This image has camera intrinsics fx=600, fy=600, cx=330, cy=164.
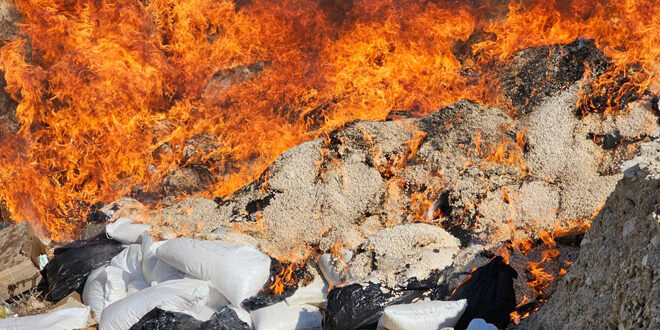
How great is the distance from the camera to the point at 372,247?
13.2 feet

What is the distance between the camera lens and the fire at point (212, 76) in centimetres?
567

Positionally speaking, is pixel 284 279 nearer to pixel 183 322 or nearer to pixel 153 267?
pixel 183 322

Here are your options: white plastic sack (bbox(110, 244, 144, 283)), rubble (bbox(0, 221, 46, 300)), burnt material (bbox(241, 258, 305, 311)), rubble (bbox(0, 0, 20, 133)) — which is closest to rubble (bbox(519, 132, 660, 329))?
burnt material (bbox(241, 258, 305, 311))

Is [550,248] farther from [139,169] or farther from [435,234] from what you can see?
[139,169]

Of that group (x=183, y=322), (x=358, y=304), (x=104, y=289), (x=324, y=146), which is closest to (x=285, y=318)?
(x=358, y=304)

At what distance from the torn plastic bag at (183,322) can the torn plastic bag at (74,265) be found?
4.25 feet

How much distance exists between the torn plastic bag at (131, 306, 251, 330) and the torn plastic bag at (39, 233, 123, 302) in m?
1.30

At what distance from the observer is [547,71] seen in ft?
16.5

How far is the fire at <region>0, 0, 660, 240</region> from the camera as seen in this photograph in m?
5.67

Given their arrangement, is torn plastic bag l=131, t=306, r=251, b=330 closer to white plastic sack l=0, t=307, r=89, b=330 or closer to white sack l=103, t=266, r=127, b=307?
white plastic sack l=0, t=307, r=89, b=330

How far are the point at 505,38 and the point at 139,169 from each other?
379cm

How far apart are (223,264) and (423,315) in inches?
55.9

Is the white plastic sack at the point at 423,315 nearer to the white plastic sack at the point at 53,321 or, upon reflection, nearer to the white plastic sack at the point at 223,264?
→ the white plastic sack at the point at 223,264

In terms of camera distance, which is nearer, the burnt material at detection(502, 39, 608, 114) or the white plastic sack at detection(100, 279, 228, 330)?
the white plastic sack at detection(100, 279, 228, 330)
